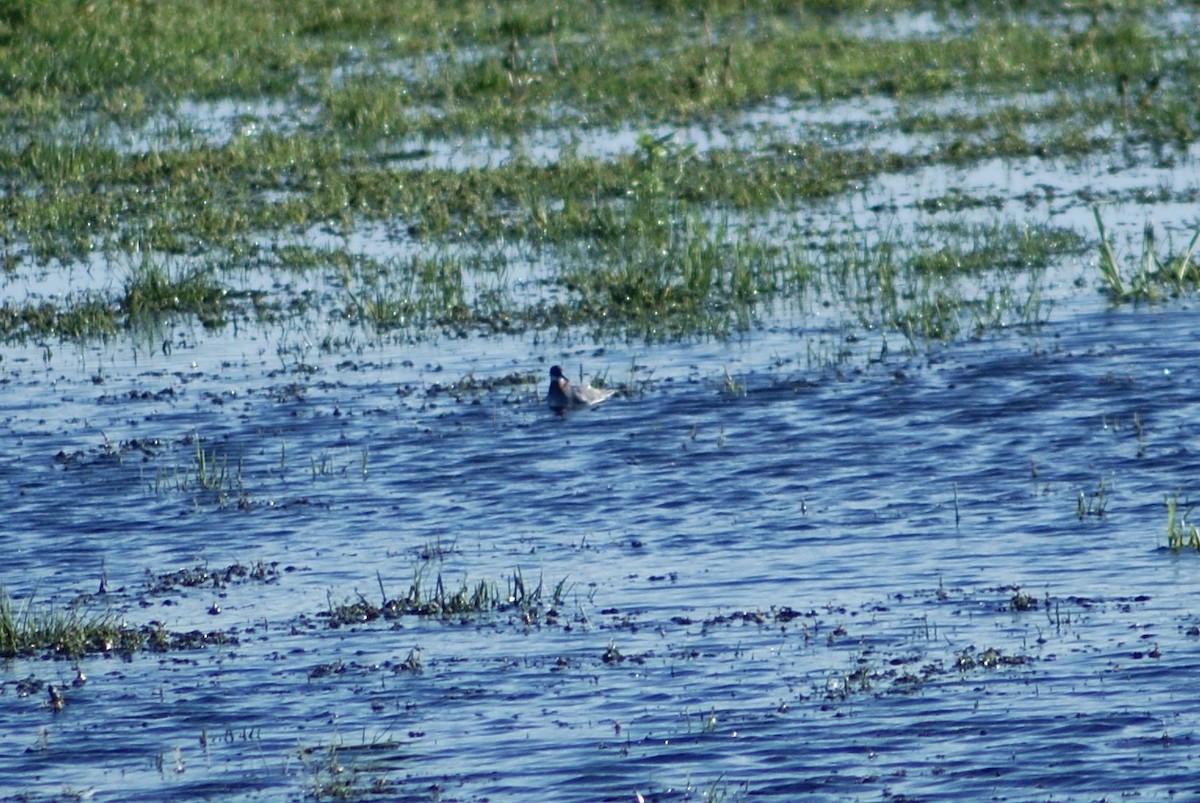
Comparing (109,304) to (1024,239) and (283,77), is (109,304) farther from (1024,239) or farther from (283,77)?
(283,77)

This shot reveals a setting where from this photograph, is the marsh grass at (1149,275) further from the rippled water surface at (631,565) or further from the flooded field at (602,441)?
the rippled water surface at (631,565)

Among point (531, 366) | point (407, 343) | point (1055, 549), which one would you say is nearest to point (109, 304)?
point (407, 343)

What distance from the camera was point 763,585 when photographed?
11.5 metres

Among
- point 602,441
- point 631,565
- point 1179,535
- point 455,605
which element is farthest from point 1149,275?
point 455,605

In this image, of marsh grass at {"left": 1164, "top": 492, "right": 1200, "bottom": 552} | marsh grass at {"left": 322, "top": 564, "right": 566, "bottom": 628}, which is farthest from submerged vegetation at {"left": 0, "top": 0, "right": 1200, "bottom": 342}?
marsh grass at {"left": 322, "top": 564, "right": 566, "bottom": 628}

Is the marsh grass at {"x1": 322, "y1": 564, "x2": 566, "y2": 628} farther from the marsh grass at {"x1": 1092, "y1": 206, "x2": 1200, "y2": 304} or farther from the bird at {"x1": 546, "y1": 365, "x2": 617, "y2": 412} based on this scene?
the marsh grass at {"x1": 1092, "y1": 206, "x2": 1200, "y2": 304}

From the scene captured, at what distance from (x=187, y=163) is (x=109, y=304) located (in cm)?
574

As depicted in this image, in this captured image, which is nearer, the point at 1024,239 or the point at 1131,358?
the point at 1131,358

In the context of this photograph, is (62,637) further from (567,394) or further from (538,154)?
(538,154)

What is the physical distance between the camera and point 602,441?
586 inches

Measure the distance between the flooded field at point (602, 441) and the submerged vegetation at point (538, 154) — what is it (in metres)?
0.08

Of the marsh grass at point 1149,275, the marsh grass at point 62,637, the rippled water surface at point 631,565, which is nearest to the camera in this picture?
the rippled water surface at point 631,565

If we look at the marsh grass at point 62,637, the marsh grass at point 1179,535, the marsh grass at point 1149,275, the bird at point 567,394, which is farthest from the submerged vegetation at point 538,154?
the marsh grass at point 62,637

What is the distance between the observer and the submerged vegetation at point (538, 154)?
18.7 meters
